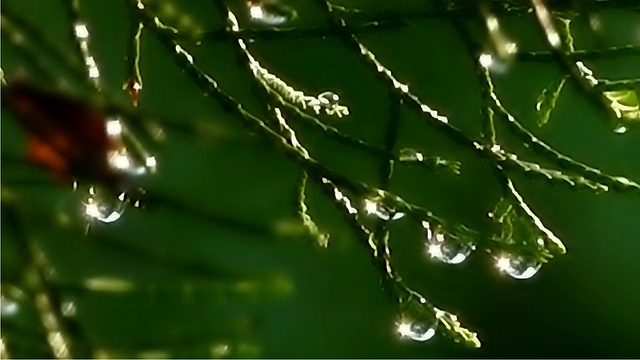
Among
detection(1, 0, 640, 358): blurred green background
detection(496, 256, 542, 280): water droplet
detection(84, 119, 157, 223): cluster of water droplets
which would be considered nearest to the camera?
detection(84, 119, 157, 223): cluster of water droplets

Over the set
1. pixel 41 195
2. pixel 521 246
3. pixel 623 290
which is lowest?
pixel 521 246

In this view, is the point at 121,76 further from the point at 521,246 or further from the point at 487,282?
the point at 521,246

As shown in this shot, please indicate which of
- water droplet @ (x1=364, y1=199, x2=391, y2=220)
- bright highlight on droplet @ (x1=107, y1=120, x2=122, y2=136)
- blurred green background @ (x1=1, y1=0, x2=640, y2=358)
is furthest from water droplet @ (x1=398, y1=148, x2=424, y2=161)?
blurred green background @ (x1=1, y1=0, x2=640, y2=358)

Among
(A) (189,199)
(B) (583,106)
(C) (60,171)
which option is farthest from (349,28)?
(B) (583,106)

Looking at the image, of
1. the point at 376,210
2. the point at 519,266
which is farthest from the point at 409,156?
the point at 519,266

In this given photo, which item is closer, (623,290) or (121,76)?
(121,76)

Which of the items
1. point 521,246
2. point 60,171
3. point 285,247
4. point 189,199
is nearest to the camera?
point 521,246

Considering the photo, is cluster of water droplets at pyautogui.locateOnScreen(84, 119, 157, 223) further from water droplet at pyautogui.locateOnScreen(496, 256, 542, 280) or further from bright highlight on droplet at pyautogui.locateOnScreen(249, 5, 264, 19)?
water droplet at pyautogui.locateOnScreen(496, 256, 542, 280)
